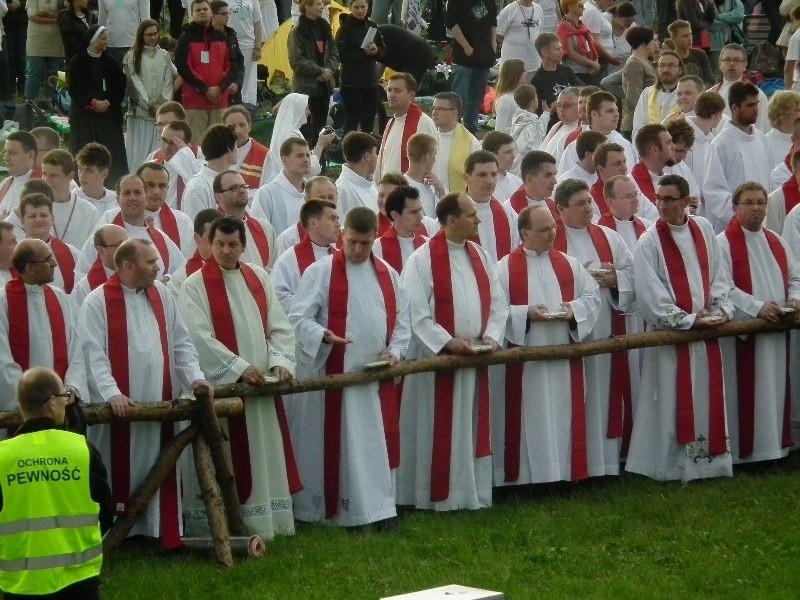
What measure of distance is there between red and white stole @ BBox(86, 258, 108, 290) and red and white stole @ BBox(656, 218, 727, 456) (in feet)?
12.4

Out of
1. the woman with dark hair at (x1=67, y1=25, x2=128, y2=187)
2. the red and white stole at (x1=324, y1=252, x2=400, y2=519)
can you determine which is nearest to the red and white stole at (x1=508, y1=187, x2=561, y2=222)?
the red and white stole at (x1=324, y1=252, x2=400, y2=519)

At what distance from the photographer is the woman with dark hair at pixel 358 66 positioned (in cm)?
1852

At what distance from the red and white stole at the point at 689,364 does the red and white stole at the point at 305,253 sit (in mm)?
2324

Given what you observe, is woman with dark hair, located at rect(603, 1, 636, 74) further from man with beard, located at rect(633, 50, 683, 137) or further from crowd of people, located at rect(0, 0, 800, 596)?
crowd of people, located at rect(0, 0, 800, 596)

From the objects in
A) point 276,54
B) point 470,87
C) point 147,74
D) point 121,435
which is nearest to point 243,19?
point 147,74

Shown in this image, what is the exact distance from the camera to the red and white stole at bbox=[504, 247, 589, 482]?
1169 centimetres

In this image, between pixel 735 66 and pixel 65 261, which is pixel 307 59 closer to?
pixel 735 66

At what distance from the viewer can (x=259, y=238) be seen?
1251 centimetres

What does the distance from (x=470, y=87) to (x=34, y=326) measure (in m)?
10.2

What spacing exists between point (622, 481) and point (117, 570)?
148 inches

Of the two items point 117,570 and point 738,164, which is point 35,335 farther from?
point 738,164

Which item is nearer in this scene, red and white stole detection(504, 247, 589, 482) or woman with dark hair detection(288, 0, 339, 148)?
red and white stole detection(504, 247, 589, 482)

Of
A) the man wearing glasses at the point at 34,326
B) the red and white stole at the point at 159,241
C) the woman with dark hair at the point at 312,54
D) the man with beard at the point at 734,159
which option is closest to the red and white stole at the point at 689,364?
the man with beard at the point at 734,159

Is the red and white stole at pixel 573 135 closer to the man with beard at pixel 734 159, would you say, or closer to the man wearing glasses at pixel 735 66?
the man wearing glasses at pixel 735 66
